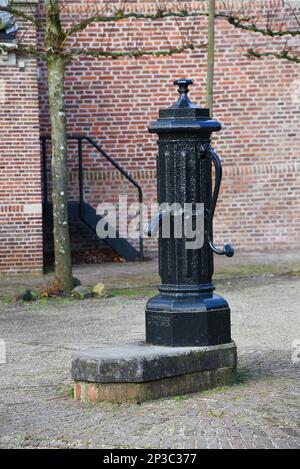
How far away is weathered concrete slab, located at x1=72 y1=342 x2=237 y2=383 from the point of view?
652cm

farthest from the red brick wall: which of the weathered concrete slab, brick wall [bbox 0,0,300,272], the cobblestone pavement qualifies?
the weathered concrete slab

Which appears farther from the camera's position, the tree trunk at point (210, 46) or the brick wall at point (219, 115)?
the brick wall at point (219, 115)

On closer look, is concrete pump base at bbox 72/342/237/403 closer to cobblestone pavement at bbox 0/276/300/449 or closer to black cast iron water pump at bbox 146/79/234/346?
cobblestone pavement at bbox 0/276/300/449

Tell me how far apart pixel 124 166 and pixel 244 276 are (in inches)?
160

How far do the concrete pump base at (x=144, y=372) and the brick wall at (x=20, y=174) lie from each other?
28.3ft

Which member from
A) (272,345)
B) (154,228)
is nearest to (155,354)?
(154,228)

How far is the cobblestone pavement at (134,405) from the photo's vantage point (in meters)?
5.73

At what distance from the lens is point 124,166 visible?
17641 millimetres

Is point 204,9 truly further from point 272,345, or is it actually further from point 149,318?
point 149,318

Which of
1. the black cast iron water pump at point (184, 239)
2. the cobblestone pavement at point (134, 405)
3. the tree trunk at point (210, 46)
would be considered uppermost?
the tree trunk at point (210, 46)

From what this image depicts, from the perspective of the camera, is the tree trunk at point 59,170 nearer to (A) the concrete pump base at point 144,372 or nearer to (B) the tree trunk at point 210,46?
(B) the tree trunk at point 210,46

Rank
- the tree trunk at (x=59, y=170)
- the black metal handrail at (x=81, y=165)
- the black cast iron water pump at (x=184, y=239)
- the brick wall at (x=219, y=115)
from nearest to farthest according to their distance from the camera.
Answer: the black cast iron water pump at (x=184, y=239) → the tree trunk at (x=59, y=170) → the black metal handrail at (x=81, y=165) → the brick wall at (x=219, y=115)

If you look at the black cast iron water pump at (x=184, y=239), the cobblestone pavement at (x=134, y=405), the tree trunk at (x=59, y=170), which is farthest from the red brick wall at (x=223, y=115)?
the black cast iron water pump at (x=184, y=239)

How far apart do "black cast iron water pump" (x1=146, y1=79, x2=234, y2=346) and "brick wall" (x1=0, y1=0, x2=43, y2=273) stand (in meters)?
8.34
